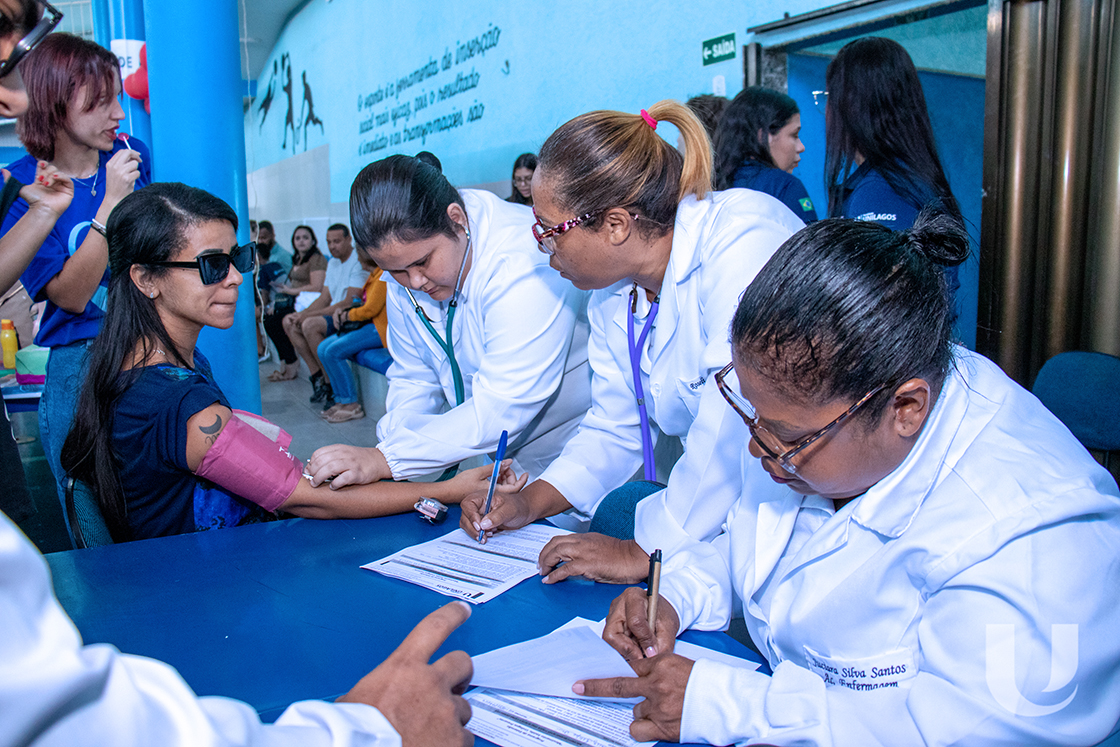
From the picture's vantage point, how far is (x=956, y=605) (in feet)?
2.96

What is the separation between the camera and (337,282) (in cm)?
807

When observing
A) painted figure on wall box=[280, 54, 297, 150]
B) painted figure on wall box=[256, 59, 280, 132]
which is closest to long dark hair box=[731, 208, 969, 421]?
painted figure on wall box=[280, 54, 297, 150]

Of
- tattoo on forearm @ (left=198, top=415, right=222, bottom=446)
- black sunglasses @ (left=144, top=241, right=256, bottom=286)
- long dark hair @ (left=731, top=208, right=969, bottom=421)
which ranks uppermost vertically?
black sunglasses @ (left=144, top=241, right=256, bottom=286)

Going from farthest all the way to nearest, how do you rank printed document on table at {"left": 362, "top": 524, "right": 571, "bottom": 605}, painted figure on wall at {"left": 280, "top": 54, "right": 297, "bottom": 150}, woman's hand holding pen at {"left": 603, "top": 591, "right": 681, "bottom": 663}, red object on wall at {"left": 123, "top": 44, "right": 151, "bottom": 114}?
painted figure on wall at {"left": 280, "top": 54, "right": 297, "bottom": 150}
red object on wall at {"left": 123, "top": 44, "right": 151, "bottom": 114}
printed document on table at {"left": 362, "top": 524, "right": 571, "bottom": 605}
woman's hand holding pen at {"left": 603, "top": 591, "right": 681, "bottom": 663}

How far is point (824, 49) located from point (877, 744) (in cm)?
410

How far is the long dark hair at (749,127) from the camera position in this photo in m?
3.19

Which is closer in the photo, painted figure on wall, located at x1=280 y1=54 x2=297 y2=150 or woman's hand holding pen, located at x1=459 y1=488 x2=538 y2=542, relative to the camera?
woman's hand holding pen, located at x1=459 y1=488 x2=538 y2=542

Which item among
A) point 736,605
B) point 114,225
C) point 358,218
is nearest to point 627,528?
point 736,605

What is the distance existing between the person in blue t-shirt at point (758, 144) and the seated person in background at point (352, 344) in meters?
3.79

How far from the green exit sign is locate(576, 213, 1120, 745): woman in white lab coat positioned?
3615mm

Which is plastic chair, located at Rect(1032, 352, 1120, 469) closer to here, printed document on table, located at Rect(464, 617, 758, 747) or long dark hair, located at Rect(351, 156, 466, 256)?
printed document on table, located at Rect(464, 617, 758, 747)

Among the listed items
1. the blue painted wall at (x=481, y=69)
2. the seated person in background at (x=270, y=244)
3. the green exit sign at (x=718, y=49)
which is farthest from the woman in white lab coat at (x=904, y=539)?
→ the seated person in background at (x=270, y=244)

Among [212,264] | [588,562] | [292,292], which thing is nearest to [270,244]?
[292,292]

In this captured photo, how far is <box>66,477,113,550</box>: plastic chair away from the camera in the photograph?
1.72 metres
